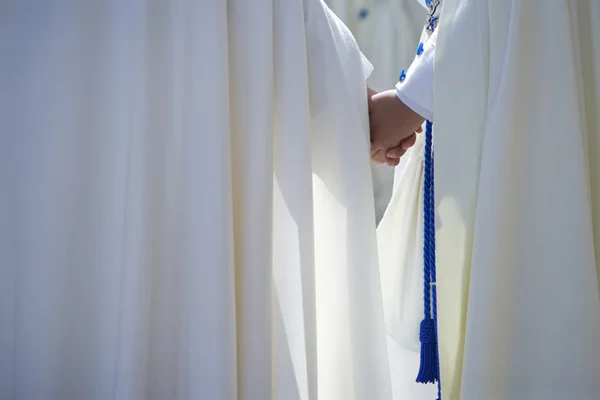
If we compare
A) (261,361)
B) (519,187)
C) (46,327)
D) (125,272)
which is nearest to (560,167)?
(519,187)

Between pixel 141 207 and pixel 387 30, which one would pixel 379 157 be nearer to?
pixel 141 207

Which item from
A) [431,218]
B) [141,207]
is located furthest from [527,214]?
[141,207]

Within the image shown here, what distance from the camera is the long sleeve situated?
1018 mm

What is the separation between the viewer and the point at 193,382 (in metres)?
0.77

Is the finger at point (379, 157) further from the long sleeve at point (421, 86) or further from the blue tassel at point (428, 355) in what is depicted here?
the blue tassel at point (428, 355)

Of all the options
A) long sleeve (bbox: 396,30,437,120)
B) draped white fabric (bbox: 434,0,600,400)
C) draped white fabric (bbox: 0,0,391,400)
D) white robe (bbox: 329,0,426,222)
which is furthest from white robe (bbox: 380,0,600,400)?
white robe (bbox: 329,0,426,222)

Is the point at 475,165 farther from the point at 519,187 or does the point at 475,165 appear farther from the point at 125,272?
the point at 125,272

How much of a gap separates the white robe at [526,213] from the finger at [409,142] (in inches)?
10.8

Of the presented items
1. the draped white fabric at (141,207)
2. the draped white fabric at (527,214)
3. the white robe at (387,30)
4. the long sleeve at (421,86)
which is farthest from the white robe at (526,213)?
the white robe at (387,30)

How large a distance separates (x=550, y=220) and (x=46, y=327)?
2.24 ft

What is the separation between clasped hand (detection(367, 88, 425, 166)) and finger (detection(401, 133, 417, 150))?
0.01 meters

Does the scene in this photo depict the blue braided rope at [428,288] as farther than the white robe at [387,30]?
No

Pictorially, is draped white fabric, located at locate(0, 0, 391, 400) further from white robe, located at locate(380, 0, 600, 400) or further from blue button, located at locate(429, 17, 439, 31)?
blue button, located at locate(429, 17, 439, 31)

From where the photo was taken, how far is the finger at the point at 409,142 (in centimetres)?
117
